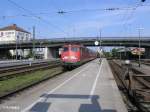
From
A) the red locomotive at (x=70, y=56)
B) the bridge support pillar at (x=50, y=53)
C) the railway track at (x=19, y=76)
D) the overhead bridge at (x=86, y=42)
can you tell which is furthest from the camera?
the bridge support pillar at (x=50, y=53)

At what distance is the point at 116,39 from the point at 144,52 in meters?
25.7

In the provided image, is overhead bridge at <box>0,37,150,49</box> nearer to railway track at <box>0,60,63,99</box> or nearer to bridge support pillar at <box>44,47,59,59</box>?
bridge support pillar at <box>44,47,59,59</box>

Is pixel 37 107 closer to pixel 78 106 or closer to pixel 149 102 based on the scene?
pixel 78 106

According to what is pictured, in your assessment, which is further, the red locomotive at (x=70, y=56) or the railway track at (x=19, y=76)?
the red locomotive at (x=70, y=56)

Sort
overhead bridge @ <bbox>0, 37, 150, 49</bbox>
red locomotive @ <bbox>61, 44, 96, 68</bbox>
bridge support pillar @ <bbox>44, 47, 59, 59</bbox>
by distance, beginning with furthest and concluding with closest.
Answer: bridge support pillar @ <bbox>44, 47, 59, 59</bbox>
overhead bridge @ <bbox>0, 37, 150, 49</bbox>
red locomotive @ <bbox>61, 44, 96, 68</bbox>

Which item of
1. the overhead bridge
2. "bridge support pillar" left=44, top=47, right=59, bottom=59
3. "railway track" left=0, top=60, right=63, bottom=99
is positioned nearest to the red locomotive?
"railway track" left=0, top=60, right=63, bottom=99

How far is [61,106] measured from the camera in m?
12.0

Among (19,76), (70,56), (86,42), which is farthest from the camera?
(86,42)

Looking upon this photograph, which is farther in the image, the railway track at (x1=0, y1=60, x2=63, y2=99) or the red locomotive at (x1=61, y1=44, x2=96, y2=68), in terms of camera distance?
the red locomotive at (x1=61, y1=44, x2=96, y2=68)

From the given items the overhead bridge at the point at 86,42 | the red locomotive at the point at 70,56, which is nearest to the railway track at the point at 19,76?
the red locomotive at the point at 70,56

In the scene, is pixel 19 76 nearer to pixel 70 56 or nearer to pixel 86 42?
pixel 70 56

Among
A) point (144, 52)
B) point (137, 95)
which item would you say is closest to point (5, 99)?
point (137, 95)

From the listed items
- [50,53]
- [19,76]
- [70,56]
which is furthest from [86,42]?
[19,76]

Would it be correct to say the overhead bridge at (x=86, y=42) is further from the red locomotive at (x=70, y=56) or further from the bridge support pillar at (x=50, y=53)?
the red locomotive at (x=70, y=56)
